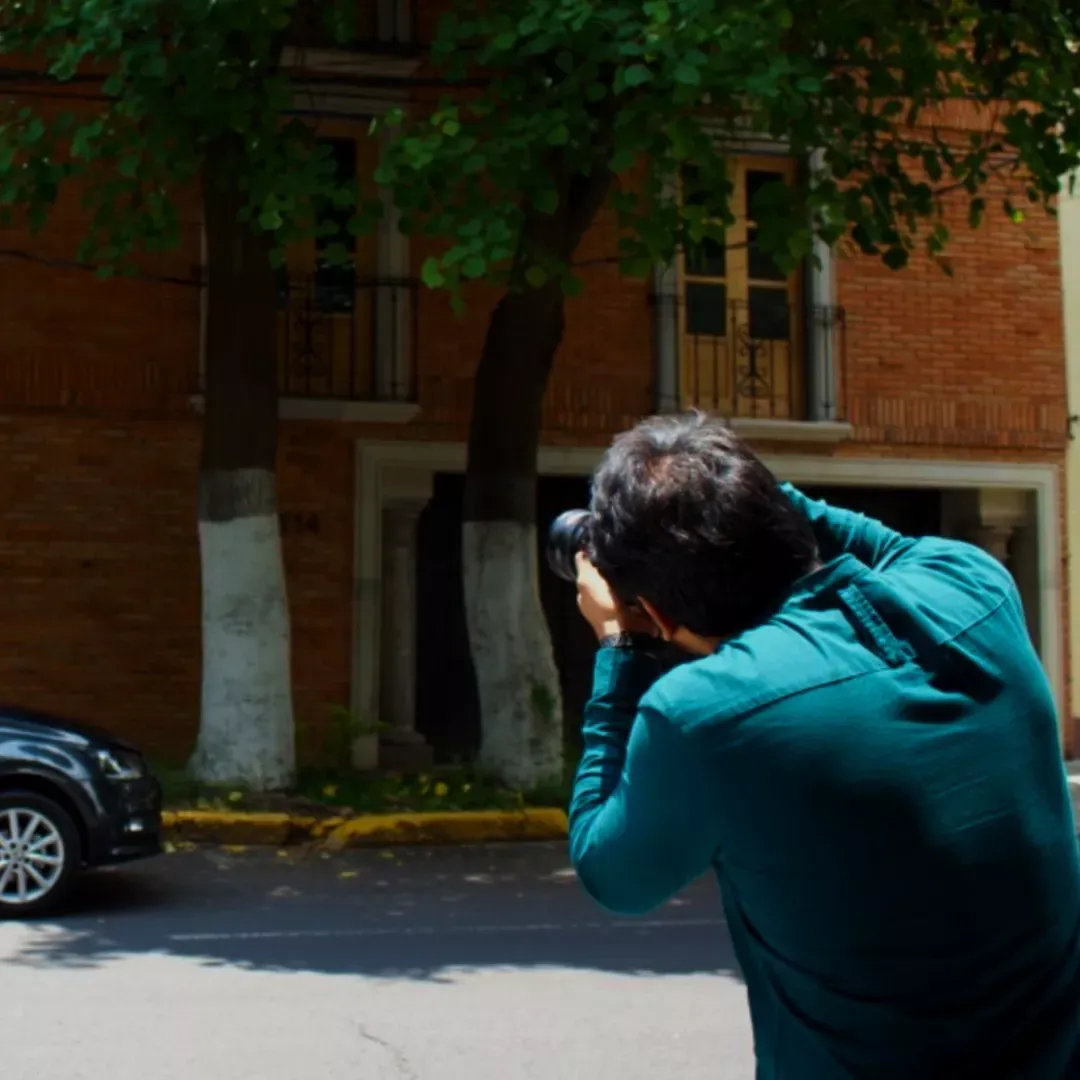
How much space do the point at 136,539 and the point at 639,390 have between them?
4.81 meters

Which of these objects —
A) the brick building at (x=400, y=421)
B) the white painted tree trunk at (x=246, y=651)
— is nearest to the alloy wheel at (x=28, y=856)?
the white painted tree trunk at (x=246, y=651)

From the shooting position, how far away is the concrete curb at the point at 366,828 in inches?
416

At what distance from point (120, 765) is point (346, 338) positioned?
6364mm

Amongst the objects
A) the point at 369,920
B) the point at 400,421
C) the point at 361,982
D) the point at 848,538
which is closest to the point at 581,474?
the point at 400,421

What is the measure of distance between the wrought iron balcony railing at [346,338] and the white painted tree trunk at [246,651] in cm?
263

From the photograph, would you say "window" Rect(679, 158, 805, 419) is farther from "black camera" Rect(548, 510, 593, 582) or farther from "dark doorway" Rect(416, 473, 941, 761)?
"black camera" Rect(548, 510, 593, 582)

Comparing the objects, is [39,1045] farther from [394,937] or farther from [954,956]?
[954,956]

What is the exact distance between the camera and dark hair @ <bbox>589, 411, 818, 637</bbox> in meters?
1.72

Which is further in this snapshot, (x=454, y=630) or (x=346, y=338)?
(x=454, y=630)

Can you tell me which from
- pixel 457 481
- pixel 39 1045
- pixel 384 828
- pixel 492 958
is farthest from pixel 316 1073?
pixel 457 481

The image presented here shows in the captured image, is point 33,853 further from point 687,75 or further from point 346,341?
point 346,341

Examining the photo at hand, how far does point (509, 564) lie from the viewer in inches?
476

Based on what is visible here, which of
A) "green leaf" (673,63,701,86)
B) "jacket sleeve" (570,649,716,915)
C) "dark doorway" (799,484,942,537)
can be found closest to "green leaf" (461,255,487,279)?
"green leaf" (673,63,701,86)

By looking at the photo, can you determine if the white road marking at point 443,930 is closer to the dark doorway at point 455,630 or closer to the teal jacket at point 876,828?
the teal jacket at point 876,828
